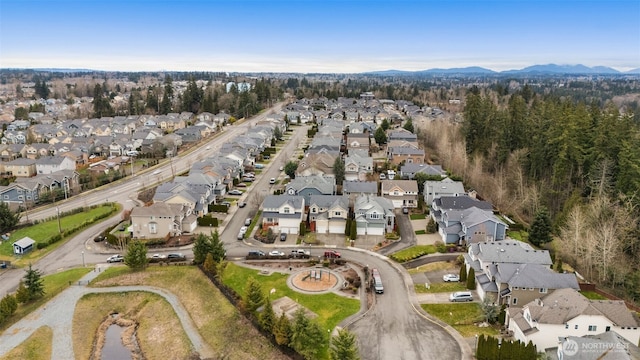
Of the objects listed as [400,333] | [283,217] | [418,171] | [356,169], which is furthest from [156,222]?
[418,171]

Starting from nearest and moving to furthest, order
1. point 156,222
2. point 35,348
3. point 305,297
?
1. point 35,348
2. point 305,297
3. point 156,222

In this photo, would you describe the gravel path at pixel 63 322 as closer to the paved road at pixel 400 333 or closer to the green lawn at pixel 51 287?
the green lawn at pixel 51 287

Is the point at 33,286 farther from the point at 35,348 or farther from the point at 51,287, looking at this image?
the point at 35,348

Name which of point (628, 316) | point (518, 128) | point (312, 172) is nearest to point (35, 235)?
→ point (312, 172)

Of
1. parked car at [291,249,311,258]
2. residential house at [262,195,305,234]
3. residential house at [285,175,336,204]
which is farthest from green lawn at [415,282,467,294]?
residential house at [285,175,336,204]

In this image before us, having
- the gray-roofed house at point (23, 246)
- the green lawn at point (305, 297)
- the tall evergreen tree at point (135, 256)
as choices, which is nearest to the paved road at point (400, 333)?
the green lawn at point (305, 297)
